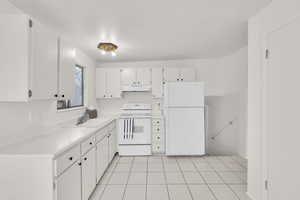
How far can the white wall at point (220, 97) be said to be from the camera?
4.21 metres

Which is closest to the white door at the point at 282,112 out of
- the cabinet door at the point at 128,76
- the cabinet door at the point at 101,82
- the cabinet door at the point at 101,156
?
the cabinet door at the point at 101,156

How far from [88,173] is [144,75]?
9.29ft

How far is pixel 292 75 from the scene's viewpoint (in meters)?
1.69

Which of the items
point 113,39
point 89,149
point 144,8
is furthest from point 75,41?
point 89,149

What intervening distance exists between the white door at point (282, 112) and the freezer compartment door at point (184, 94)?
1.91 m

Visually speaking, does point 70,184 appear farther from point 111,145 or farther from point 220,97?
point 220,97

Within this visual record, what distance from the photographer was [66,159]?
1.72 meters

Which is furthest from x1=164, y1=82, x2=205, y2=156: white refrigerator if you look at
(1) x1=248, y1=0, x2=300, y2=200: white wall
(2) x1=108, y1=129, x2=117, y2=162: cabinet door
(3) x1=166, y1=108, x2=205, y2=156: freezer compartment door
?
(1) x1=248, y1=0, x2=300, y2=200: white wall

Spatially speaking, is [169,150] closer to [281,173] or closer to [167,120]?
[167,120]

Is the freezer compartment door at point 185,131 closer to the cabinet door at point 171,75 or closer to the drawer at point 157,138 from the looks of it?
the drawer at point 157,138

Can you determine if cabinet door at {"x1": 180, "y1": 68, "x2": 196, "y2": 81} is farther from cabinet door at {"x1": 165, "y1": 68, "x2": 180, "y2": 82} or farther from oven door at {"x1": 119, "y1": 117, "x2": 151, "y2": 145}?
oven door at {"x1": 119, "y1": 117, "x2": 151, "y2": 145}

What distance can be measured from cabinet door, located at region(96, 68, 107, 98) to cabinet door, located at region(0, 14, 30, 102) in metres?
3.01

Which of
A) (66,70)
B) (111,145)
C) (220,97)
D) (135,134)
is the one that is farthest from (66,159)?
(220,97)

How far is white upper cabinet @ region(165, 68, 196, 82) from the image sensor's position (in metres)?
4.59
